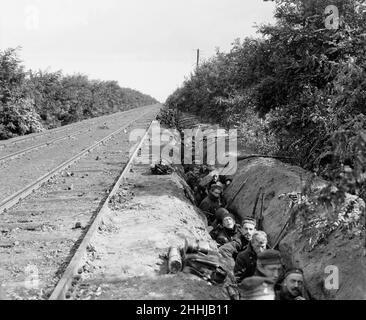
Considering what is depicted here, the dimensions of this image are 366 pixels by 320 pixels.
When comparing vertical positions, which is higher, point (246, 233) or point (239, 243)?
point (246, 233)

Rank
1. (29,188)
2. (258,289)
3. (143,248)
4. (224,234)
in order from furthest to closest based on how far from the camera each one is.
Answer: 1. (29,188)
2. (224,234)
3. (143,248)
4. (258,289)

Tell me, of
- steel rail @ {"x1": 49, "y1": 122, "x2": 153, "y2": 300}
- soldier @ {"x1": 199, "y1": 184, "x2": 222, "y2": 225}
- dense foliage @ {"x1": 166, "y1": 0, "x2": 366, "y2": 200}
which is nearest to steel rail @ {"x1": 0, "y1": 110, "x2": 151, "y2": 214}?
steel rail @ {"x1": 49, "y1": 122, "x2": 153, "y2": 300}

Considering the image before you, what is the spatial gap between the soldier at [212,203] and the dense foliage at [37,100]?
1667cm

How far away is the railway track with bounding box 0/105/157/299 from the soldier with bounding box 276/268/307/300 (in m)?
2.50

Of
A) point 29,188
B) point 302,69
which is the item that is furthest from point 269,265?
point 302,69

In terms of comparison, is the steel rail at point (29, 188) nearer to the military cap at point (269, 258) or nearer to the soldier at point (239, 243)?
the soldier at point (239, 243)

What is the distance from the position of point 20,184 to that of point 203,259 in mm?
6749

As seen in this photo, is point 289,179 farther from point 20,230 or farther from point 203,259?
point 20,230

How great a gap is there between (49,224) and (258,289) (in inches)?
159

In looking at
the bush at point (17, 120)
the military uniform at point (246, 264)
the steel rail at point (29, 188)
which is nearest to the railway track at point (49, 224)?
the steel rail at point (29, 188)

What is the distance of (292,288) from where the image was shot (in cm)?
529

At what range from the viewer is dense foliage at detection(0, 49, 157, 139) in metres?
25.4

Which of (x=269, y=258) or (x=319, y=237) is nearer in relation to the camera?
(x=269, y=258)

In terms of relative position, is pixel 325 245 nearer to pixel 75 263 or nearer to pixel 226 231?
pixel 226 231
